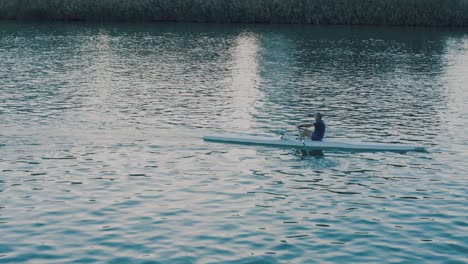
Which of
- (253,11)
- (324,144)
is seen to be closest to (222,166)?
(324,144)

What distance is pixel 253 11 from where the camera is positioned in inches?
5290

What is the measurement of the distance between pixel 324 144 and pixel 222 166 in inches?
312

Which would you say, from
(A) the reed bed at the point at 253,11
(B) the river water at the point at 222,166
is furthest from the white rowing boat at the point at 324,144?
(A) the reed bed at the point at 253,11

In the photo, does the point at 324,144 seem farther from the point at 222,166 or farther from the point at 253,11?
the point at 253,11

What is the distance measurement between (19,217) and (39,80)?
40861mm

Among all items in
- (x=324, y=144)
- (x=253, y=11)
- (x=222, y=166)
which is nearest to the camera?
(x=222, y=166)

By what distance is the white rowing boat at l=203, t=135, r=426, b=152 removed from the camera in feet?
142

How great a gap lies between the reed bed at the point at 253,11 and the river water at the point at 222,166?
5005 cm

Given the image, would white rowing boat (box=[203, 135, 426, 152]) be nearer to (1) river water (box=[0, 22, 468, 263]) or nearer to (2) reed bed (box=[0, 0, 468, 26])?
(1) river water (box=[0, 22, 468, 263])

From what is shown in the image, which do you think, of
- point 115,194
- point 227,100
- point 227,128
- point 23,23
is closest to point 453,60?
point 227,100

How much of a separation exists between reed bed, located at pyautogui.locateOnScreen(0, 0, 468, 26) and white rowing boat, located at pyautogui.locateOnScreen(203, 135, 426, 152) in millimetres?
92167

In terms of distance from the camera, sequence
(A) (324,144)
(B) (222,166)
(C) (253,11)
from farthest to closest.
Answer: (C) (253,11) → (A) (324,144) → (B) (222,166)

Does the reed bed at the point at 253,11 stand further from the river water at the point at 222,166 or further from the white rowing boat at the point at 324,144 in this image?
the white rowing boat at the point at 324,144

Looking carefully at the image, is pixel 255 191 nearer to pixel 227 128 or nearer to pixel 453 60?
pixel 227 128
